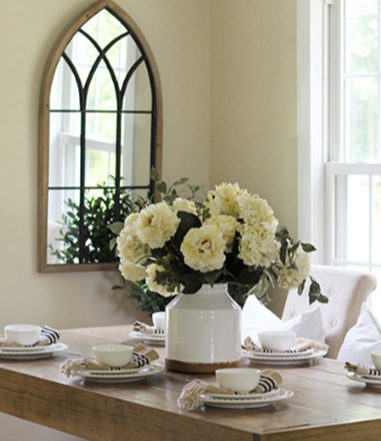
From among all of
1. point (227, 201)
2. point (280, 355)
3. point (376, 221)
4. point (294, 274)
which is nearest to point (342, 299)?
point (376, 221)

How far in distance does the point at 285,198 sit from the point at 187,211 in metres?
2.00

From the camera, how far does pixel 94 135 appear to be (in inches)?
176

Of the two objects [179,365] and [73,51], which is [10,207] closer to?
[73,51]

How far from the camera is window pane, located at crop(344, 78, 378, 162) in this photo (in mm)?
4109

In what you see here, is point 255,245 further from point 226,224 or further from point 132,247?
point 132,247

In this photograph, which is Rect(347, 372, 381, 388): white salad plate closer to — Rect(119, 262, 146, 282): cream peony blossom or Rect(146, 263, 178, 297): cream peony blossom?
Rect(146, 263, 178, 297): cream peony blossom

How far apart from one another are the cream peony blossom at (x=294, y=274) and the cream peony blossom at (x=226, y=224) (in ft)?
0.58

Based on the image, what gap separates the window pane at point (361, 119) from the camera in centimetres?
411

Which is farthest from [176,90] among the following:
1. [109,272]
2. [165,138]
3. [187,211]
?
[187,211]

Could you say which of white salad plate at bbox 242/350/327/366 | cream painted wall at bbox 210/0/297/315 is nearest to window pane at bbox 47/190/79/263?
cream painted wall at bbox 210/0/297/315

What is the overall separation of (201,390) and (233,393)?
3.1 inches

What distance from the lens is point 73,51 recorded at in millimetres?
4398

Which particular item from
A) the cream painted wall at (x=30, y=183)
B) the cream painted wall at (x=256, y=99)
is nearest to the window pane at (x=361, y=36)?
the cream painted wall at (x=256, y=99)

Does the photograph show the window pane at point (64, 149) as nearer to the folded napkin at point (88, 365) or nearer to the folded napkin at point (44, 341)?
the folded napkin at point (44, 341)
